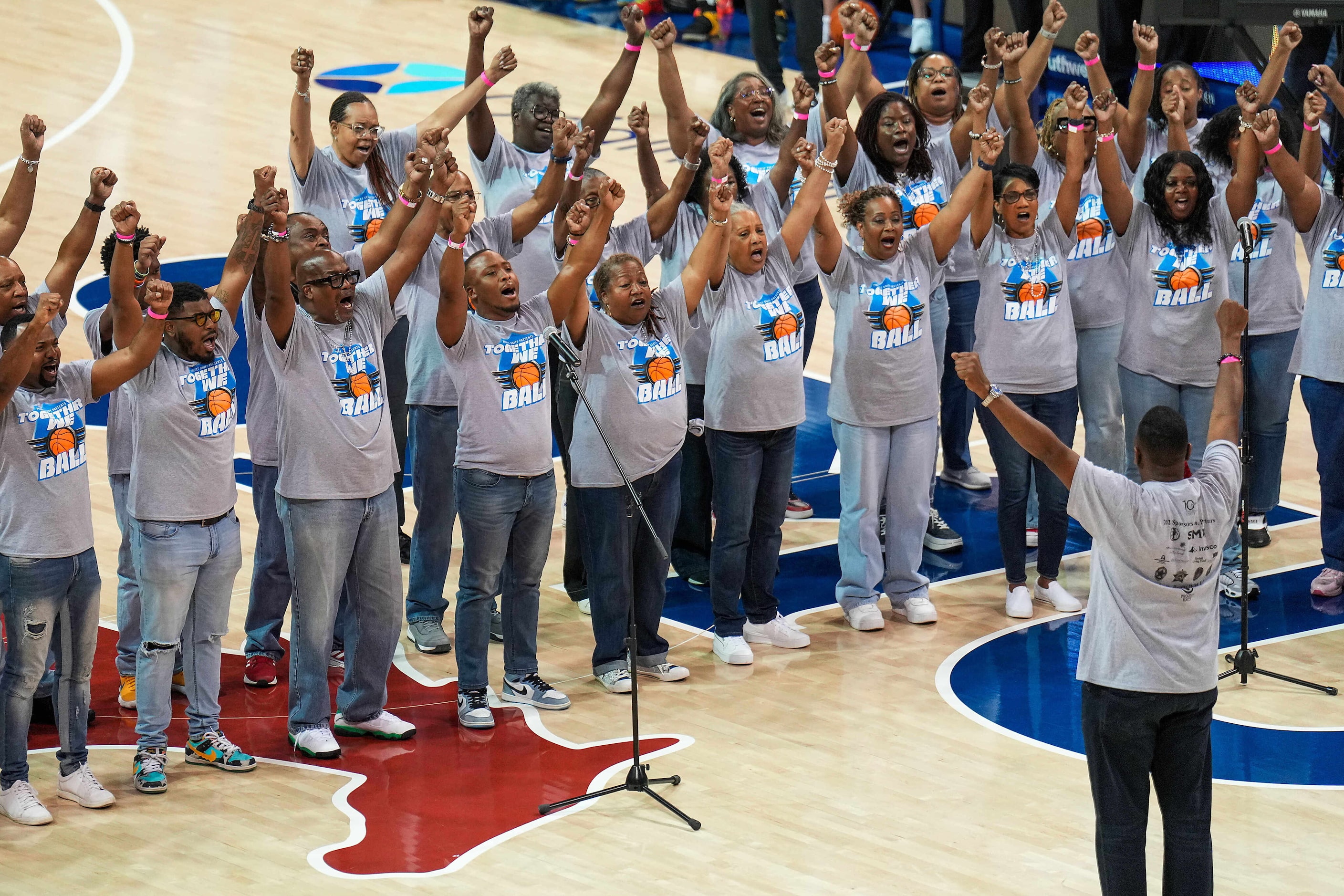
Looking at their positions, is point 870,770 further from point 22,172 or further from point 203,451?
point 22,172

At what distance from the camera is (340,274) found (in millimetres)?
6352

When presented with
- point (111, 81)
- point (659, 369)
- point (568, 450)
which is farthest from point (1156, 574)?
point (111, 81)

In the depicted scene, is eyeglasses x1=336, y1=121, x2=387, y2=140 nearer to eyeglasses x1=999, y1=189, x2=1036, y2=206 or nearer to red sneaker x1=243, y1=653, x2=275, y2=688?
red sneaker x1=243, y1=653, x2=275, y2=688

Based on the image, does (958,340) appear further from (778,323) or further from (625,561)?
(625,561)

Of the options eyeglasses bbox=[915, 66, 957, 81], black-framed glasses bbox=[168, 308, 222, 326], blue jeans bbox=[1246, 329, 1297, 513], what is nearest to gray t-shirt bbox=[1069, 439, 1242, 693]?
black-framed glasses bbox=[168, 308, 222, 326]

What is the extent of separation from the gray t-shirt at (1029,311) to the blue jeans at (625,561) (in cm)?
149

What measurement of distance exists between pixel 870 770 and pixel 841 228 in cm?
767

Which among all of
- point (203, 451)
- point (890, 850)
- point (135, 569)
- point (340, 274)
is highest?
point (340, 274)

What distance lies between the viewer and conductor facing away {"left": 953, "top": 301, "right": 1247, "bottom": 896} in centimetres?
504

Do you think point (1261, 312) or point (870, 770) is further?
point (1261, 312)

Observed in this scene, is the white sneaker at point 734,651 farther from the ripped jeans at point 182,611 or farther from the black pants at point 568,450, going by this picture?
the ripped jeans at point 182,611

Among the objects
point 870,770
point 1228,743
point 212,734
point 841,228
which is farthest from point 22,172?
point 841,228

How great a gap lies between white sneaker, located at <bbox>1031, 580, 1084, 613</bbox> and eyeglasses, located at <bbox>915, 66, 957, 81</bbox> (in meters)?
2.38

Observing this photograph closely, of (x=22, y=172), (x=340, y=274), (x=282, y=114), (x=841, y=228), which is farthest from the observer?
(x=282, y=114)
